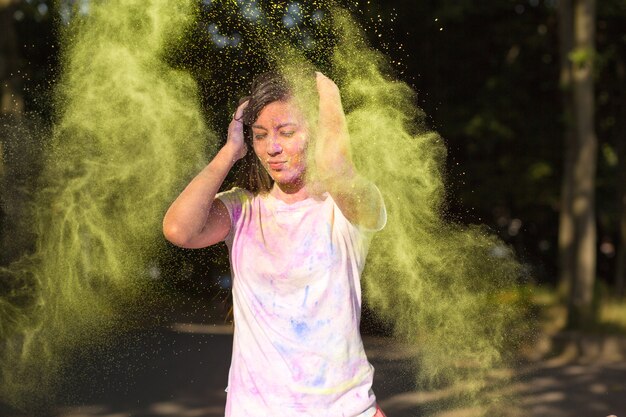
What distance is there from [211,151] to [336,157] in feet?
3.62

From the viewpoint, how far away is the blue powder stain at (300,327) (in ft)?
10.8

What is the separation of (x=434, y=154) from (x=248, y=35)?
0.92 m

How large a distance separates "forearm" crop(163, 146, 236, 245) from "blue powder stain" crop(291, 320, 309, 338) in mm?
432

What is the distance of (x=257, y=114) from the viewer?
3359mm

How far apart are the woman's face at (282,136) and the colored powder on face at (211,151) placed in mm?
62

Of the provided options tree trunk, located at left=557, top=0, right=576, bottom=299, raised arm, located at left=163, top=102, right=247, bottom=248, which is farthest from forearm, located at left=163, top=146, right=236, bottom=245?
tree trunk, located at left=557, top=0, right=576, bottom=299

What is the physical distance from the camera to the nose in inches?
131

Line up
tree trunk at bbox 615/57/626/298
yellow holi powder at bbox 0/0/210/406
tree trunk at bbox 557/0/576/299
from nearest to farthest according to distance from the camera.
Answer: yellow holi powder at bbox 0/0/210/406 → tree trunk at bbox 557/0/576/299 → tree trunk at bbox 615/57/626/298

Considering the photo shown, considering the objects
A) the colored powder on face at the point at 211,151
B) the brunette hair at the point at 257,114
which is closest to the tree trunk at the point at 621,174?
the colored powder on face at the point at 211,151

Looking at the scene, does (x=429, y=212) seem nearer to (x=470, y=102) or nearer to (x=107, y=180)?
(x=107, y=180)

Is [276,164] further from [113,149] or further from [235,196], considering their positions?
[113,149]

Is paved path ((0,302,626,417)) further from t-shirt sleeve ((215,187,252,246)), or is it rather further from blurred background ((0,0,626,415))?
t-shirt sleeve ((215,187,252,246))

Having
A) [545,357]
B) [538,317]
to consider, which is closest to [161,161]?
[545,357]

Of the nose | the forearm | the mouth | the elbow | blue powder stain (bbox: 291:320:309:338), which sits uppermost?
the nose
